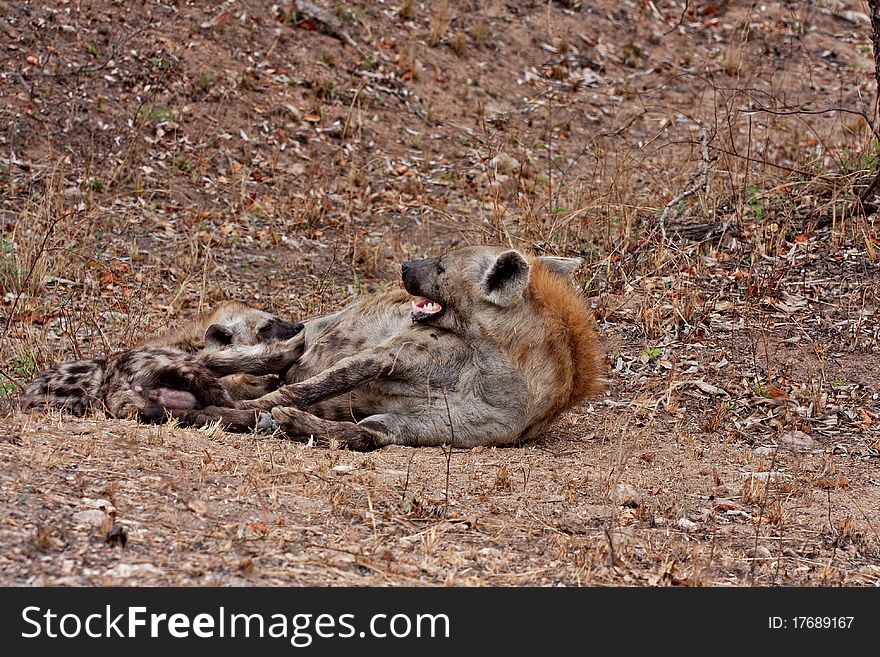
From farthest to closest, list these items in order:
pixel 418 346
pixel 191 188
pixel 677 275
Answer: pixel 191 188 < pixel 677 275 < pixel 418 346

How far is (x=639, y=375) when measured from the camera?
21.9ft

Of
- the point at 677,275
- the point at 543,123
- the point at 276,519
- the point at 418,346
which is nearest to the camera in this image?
the point at 276,519

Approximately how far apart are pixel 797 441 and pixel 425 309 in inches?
84.5

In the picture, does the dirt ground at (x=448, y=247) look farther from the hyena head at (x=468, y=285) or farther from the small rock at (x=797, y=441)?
the hyena head at (x=468, y=285)

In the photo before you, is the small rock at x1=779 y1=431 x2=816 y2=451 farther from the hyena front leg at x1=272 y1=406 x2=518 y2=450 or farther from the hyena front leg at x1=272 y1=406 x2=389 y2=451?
the hyena front leg at x1=272 y1=406 x2=389 y2=451

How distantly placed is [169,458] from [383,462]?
95 cm

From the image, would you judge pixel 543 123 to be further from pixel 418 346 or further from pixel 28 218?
pixel 418 346

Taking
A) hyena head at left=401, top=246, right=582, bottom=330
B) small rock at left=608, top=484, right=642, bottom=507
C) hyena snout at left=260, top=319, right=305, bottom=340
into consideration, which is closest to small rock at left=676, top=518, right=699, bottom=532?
small rock at left=608, top=484, right=642, bottom=507

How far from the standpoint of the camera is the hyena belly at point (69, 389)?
5.33m

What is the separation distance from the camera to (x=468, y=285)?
18.1ft

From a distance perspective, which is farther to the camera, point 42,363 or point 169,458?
point 42,363

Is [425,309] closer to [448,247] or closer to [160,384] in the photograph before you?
[160,384]

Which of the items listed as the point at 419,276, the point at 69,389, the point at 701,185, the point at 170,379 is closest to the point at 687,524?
the point at 419,276
